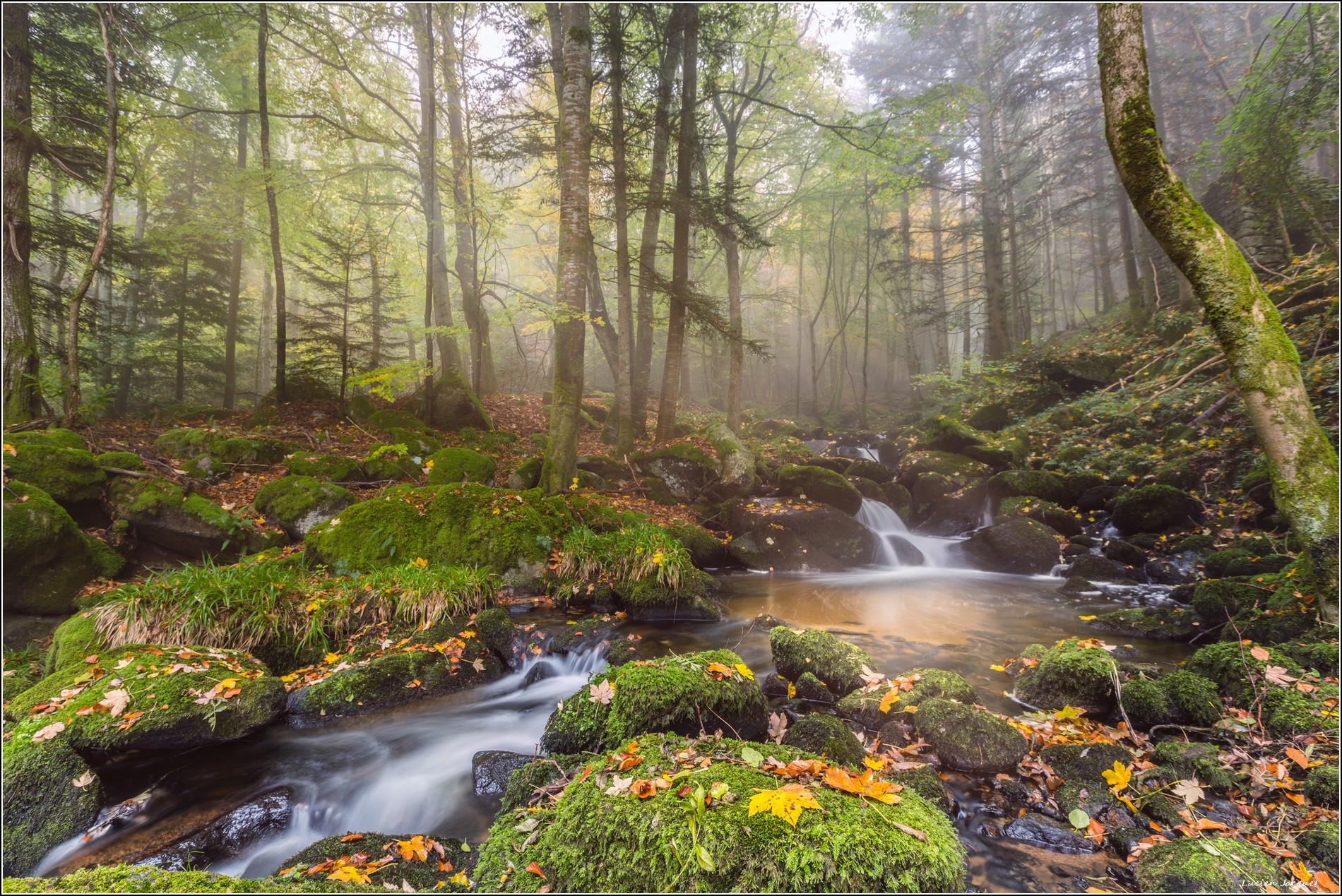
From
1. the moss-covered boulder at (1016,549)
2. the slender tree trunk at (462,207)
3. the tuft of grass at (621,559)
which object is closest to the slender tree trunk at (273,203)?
the slender tree trunk at (462,207)

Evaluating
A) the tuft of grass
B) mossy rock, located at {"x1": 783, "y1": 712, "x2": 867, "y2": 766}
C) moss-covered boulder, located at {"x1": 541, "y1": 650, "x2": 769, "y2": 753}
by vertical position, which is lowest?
mossy rock, located at {"x1": 783, "y1": 712, "x2": 867, "y2": 766}

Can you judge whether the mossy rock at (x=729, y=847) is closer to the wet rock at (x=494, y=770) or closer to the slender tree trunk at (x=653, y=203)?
the wet rock at (x=494, y=770)

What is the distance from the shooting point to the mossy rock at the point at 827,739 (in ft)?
11.1

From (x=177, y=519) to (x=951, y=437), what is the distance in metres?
16.4

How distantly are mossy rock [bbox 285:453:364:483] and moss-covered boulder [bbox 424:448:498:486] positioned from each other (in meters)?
1.25

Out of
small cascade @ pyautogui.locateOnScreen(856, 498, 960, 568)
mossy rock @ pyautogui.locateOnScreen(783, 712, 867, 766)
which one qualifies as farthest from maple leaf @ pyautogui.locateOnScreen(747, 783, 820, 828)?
small cascade @ pyautogui.locateOnScreen(856, 498, 960, 568)

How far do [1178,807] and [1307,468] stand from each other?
2.59 meters

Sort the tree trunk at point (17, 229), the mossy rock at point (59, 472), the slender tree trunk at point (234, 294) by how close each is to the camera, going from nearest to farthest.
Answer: the mossy rock at point (59, 472) → the tree trunk at point (17, 229) → the slender tree trunk at point (234, 294)

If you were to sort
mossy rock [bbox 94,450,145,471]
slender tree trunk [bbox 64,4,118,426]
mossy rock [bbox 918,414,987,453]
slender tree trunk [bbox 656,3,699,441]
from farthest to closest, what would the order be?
mossy rock [bbox 918,414,987,453] → slender tree trunk [bbox 656,3,699,441] → slender tree trunk [bbox 64,4,118,426] → mossy rock [bbox 94,450,145,471]

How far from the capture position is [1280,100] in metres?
8.34

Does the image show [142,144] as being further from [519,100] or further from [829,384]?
[829,384]

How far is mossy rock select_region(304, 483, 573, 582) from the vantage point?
686 cm

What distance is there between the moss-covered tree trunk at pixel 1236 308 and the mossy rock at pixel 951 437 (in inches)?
428

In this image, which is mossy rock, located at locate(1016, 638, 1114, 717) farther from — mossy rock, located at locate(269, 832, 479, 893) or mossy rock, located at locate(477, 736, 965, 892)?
mossy rock, located at locate(269, 832, 479, 893)
